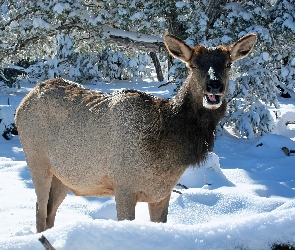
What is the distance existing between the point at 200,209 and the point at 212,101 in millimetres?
2527

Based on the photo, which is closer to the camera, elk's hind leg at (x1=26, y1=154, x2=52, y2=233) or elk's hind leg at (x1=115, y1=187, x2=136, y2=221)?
elk's hind leg at (x1=115, y1=187, x2=136, y2=221)

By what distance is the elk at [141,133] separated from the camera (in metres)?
4.21

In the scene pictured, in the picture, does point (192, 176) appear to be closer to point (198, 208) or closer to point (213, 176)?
point (213, 176)

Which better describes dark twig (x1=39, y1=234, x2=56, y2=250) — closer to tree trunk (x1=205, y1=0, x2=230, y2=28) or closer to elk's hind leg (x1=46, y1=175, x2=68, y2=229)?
elk's hind leg (x1=46, y1=175, x2=68, y2=229)

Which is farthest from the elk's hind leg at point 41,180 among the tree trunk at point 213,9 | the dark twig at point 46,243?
the tree trunk at point 213,9

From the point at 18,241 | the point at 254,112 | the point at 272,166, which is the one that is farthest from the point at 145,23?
the point at 18,241

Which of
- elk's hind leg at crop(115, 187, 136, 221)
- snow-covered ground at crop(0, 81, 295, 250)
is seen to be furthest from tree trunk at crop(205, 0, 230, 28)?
elk's hind leg at crop(115, 187, 136, 221)

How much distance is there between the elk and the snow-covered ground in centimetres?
39

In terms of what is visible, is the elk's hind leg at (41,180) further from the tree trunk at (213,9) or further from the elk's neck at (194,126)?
the tree trunk at (213,9)

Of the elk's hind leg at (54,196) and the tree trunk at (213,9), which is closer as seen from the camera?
the elk's hind leg at (54,196)

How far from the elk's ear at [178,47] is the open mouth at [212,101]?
0.56 m

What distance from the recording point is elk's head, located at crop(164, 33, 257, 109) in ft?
13.3

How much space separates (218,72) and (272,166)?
5.87 meters

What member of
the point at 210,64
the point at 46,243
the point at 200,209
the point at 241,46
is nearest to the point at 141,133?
the point at 210,64
